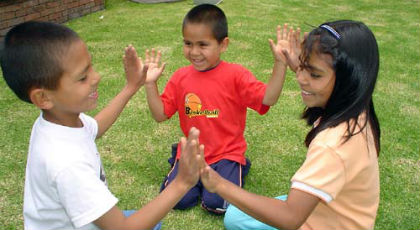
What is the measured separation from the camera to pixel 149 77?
269 centimetres

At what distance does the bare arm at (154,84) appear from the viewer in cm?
270

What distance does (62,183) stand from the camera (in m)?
1.64

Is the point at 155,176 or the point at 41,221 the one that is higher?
the point at 41,221

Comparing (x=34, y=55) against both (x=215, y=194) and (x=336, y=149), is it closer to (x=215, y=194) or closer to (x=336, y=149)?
(x=336, y=149)

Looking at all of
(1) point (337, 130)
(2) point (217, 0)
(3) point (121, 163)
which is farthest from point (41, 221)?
(2) point (217, 0)

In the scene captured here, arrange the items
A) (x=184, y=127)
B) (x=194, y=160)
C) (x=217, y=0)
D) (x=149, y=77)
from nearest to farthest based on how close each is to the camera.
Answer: (x=194, y=160), (x=149, y=77), (x=184, y=127), (x=217, y=0)

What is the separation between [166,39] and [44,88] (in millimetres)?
4840

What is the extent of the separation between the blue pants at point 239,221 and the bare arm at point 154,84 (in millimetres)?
827

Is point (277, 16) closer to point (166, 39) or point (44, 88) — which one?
point (166, 39)

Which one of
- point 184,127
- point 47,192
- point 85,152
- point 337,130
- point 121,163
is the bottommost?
point 121,163

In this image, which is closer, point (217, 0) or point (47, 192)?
point (47, 192)

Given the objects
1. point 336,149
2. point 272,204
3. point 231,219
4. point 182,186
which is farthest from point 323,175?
point 231,219

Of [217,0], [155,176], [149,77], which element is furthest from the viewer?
[217,0]

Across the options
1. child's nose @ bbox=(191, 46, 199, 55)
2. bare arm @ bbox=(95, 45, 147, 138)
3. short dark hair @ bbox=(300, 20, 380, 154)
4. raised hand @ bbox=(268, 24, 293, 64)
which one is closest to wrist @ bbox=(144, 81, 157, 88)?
bare arm @ bbox=(95, 45, 147, 138)
